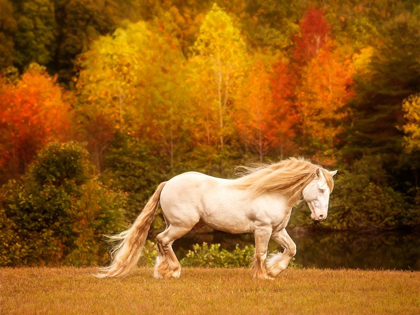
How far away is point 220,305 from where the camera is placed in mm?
7660

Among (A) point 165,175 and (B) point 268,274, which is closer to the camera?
(B) point 268,274

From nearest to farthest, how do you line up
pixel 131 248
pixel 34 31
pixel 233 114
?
pixel 131 248 → pixel 233 114 → pixel 34 31

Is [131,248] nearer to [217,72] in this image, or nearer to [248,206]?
[248,206]

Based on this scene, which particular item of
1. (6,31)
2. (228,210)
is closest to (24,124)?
(6,31)

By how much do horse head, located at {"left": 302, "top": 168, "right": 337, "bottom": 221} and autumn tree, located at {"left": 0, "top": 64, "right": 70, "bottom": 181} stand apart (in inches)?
876

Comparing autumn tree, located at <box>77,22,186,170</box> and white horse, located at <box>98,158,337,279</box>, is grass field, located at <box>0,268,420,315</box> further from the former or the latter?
autumn tree, located at <box>77,22,186,170</box>

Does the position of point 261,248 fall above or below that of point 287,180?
below

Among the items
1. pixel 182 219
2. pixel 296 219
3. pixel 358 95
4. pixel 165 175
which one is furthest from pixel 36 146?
pixel 182 219

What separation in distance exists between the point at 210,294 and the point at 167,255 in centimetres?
153

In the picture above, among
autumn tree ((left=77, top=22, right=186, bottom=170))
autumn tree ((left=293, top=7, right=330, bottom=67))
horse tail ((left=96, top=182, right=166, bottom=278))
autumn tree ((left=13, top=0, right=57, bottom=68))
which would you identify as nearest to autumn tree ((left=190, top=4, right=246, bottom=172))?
autumn tree ((left=77, top=22, right=186, bottom=170))

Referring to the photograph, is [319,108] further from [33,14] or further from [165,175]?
[33,14]

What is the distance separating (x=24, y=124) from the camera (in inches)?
1254

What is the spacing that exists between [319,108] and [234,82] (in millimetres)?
4344

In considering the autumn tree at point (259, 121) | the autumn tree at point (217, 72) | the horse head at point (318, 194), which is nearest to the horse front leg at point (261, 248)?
the horse head at point (318, 194)
